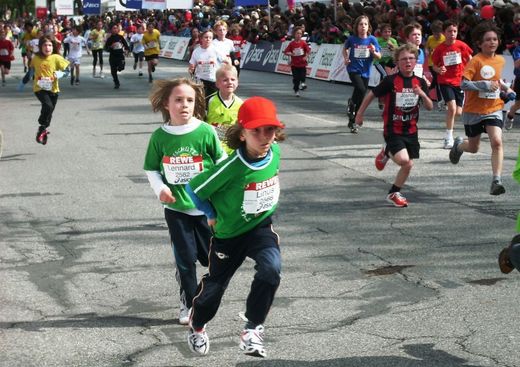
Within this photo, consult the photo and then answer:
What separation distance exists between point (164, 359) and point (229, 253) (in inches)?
28.7

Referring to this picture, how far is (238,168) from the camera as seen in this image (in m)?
5.80

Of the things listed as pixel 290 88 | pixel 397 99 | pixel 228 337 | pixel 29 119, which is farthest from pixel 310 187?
pixel 290 88

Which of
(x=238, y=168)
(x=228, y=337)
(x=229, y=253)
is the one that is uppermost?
(x=238, y=168)

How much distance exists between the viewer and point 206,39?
17.1 m

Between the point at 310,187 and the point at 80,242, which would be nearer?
the point at 80,242

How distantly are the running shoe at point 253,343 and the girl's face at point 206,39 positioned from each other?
11777 mm

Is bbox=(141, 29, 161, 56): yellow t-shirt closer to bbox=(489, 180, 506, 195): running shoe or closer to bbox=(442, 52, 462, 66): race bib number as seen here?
bbox=(442, 52, 462, 66): race bib number

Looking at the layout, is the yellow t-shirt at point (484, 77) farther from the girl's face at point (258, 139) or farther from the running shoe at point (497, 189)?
the girl's face at point (258, 139)

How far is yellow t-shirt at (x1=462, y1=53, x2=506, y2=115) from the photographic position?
11625 millimetres

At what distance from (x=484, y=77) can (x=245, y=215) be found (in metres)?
6.47

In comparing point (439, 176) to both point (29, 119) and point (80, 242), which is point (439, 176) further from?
point (29, 119)

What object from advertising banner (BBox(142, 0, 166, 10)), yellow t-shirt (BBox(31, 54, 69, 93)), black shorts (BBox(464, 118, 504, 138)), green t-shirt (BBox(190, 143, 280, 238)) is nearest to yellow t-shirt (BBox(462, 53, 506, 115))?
black shorts (BBox(464, 118, 504, 138))

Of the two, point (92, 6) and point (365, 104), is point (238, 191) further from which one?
point (92, 6)

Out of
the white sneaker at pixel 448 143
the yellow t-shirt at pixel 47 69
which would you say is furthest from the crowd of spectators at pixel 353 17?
the yellow t-shirt at pixel 47 69
